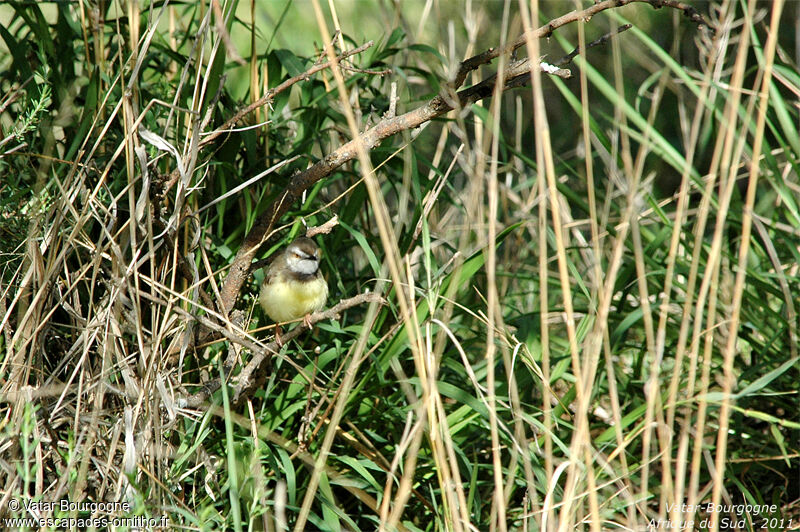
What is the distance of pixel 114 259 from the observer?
8.55ft

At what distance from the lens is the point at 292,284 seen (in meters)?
2.96

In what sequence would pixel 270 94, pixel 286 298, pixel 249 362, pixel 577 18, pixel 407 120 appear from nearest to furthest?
1. pixel 577 18
2. pixel 407 120
3. pixel 270 94
4. pixel 249 362
5. pixel 286 298

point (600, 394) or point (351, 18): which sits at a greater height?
point (351, 18)

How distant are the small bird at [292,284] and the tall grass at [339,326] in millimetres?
103

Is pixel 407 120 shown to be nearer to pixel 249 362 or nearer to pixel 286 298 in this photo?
pixel 286 298

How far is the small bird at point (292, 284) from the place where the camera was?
296 centimetres

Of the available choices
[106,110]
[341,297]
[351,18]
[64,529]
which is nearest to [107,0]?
[106,110]

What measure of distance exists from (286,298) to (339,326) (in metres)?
0.26

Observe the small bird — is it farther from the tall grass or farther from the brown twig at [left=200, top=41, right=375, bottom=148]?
the brown twig at [left=200, top=41, right=375, bottom=148]

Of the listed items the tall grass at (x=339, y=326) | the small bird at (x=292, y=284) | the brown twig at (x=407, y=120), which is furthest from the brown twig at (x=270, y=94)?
the small bird at (x=292, y=284)

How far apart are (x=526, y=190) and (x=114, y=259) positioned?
A: 296 centimetres

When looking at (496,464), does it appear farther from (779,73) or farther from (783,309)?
(779,73)

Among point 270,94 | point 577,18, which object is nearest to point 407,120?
point 270,94

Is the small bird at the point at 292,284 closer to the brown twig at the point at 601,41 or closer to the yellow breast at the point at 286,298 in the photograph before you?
the yellow breast at the point at 286,298
